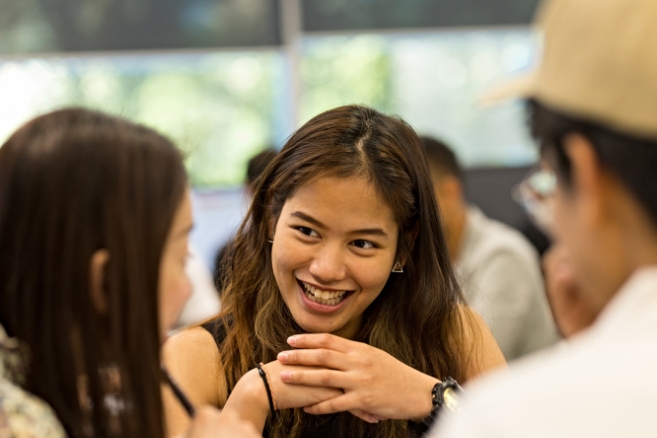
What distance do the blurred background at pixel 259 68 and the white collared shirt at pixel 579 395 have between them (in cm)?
376

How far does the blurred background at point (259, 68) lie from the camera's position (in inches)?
183

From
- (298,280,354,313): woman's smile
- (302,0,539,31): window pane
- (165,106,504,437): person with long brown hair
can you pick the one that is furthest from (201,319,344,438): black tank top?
(302,0,539,31): window pane

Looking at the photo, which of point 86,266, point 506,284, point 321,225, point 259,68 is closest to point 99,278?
point 86,266

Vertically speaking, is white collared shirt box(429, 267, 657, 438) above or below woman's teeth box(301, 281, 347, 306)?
above

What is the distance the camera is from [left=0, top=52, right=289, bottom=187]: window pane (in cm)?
465

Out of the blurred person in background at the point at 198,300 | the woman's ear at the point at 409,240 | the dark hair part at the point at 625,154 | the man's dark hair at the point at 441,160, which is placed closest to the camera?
the dark hair part at the point at 625,154

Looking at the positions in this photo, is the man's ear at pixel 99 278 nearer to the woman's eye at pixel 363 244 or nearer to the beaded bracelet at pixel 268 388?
the beaded bracelet at pixel 268 388

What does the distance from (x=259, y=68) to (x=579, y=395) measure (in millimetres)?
4381

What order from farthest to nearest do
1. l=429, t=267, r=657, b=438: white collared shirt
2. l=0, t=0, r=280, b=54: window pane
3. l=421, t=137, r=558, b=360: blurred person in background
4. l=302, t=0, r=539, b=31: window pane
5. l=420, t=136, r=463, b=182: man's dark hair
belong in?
l=302, t=0, r=539, b=31: window pane
l=0, t=0, r=280, b=54: window pane
l=420, t=136, r=463, b=182: man's dark hair
l=421, t=137, r=558, b=360: blurred person in background
l=429, t=267, r=657, b=438: white collared shirt

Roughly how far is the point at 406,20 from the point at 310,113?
0.83m

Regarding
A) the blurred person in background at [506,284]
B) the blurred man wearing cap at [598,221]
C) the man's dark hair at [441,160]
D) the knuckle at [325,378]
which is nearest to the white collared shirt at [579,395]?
the blurred man wearing cap at [598,221]

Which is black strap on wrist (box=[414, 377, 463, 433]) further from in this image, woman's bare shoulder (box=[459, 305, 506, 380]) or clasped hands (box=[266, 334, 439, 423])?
woman's bare shoulder (box=[459, 305, 506, 380])

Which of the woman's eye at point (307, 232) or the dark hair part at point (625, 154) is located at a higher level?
the dark hair part at point (625, 154)

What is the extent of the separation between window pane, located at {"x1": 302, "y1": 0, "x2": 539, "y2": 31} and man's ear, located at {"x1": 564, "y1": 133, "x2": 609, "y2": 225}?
424cm
